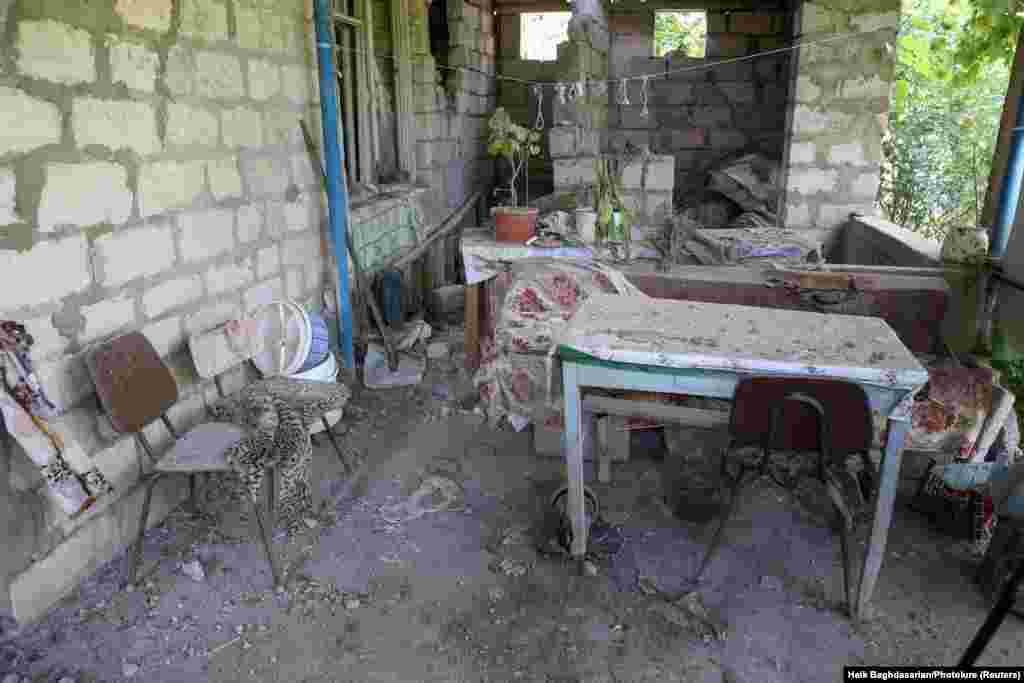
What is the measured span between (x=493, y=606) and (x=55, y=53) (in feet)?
8.18

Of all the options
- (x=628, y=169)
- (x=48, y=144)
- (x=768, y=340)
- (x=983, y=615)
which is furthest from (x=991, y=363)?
(x=48, y=144)

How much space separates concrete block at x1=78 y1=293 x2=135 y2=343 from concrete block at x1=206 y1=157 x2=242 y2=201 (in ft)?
2.53

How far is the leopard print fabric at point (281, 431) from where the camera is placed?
8.96ft

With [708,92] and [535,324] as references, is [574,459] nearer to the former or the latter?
[535,324]

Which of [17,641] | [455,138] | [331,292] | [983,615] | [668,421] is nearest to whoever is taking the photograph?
[17,641]

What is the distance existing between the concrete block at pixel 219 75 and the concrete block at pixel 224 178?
12.2 inches

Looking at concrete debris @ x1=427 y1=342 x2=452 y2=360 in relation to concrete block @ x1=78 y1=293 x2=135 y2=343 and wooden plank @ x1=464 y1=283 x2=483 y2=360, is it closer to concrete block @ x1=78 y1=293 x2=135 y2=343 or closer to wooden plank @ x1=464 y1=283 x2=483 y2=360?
wooden plank @ x1=464 y1=283 x2=483 y2=360

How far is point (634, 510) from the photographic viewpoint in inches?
130

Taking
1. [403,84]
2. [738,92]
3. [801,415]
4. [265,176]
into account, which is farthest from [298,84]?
[738,92]

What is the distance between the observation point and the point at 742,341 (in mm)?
2520

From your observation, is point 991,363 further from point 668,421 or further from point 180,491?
point 180,491

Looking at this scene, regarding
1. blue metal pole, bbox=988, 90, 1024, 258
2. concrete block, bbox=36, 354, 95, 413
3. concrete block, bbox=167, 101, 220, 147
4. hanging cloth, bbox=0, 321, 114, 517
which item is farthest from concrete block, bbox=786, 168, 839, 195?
hanging cloth, bbox=0, 321, 114, 517

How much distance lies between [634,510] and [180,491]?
6.81ft

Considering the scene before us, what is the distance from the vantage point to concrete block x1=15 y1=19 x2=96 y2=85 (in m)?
2.39
